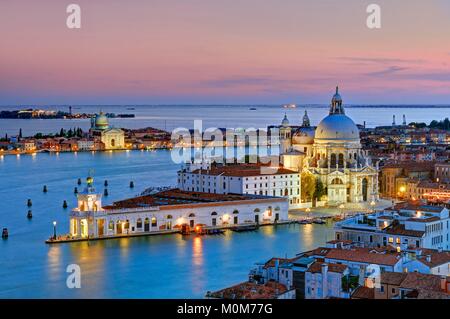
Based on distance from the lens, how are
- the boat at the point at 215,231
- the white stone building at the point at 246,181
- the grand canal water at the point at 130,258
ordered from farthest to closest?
the white stone building at the point at 246,181, the boat at the point at 215,231, the grand canal water at the point at 130,258

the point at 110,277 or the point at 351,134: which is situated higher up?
the point at 351,134

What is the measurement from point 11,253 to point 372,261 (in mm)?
4712

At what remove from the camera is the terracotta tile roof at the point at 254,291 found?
206 inches

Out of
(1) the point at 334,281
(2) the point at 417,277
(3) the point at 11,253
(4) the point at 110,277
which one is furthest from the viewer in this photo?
(3) the point at 11,253

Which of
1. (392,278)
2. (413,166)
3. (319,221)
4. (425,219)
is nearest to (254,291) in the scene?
(392,278)

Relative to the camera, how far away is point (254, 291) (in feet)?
17.4

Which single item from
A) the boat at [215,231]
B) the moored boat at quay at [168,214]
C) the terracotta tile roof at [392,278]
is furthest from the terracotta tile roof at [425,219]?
the moored boat at quay at [168,214]

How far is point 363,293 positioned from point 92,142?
33649 mm

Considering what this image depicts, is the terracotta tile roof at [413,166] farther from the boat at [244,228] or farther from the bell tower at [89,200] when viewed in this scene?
the bell tower at [89,200]

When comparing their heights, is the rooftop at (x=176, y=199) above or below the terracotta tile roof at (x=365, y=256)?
below

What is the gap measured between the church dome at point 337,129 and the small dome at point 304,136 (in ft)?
2.26

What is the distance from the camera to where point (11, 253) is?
30.2 feet
